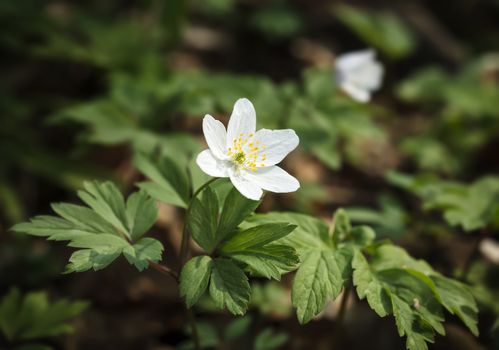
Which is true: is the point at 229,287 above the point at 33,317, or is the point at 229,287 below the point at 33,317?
above

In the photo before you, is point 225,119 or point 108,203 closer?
point 108,203

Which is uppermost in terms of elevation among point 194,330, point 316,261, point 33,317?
point 316,261

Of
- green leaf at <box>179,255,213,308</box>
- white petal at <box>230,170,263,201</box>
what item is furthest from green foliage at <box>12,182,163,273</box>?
white petal at <box>230,170,263,201</box>

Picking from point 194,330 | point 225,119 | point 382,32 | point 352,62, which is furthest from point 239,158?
point 382,32

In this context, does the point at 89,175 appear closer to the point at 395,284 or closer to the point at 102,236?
the point at 102,236

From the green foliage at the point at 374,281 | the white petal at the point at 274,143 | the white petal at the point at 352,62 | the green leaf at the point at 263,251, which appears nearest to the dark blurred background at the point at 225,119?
the white petal at the point at 352,62

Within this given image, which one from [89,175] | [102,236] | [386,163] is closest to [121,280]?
[89,175]

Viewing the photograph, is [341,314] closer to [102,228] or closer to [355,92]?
[102,228]
